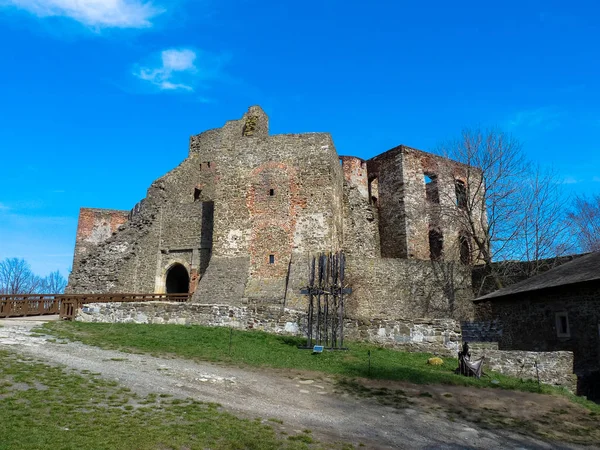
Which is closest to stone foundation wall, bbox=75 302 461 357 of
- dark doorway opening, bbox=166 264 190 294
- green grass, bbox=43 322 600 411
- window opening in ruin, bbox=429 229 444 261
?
green grass, bbox=43 322 600 411

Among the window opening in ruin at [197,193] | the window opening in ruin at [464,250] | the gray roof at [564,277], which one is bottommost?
the gray roof at [564,277]

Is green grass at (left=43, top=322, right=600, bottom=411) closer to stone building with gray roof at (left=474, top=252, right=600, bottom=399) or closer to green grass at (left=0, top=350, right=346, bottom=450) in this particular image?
green grass at (left=0, top=350, right=346, bottom=450)

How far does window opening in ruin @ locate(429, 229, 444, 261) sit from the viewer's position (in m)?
30.6

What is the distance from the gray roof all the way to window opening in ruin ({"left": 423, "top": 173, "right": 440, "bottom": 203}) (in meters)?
13.4

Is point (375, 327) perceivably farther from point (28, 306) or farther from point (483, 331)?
point (28, 306)

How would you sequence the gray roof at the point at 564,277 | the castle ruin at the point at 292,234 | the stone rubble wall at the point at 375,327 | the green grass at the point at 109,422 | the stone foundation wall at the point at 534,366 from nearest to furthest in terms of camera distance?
the green grass at the point at 109,422 < the stone foundation wall at the point at 534,366 < the stone rubble wall at the point at 375,327 < the gray roof at the point at 564,277 < the castle ruin at the point at 292,234

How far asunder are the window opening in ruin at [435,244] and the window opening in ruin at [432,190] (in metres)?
2.23

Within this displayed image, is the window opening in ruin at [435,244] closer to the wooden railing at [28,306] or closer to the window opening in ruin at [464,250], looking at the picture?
the window opening in ruin at [464,250]

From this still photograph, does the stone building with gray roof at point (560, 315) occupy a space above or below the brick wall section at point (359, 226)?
below

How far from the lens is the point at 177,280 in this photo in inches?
1211

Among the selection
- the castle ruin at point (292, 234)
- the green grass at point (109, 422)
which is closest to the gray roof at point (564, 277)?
the castle ruin at point (292, 234)

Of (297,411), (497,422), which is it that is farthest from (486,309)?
(297,411)

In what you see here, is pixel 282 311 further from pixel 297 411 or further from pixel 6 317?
pixel 6 317

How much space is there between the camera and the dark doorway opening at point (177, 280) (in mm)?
29120
